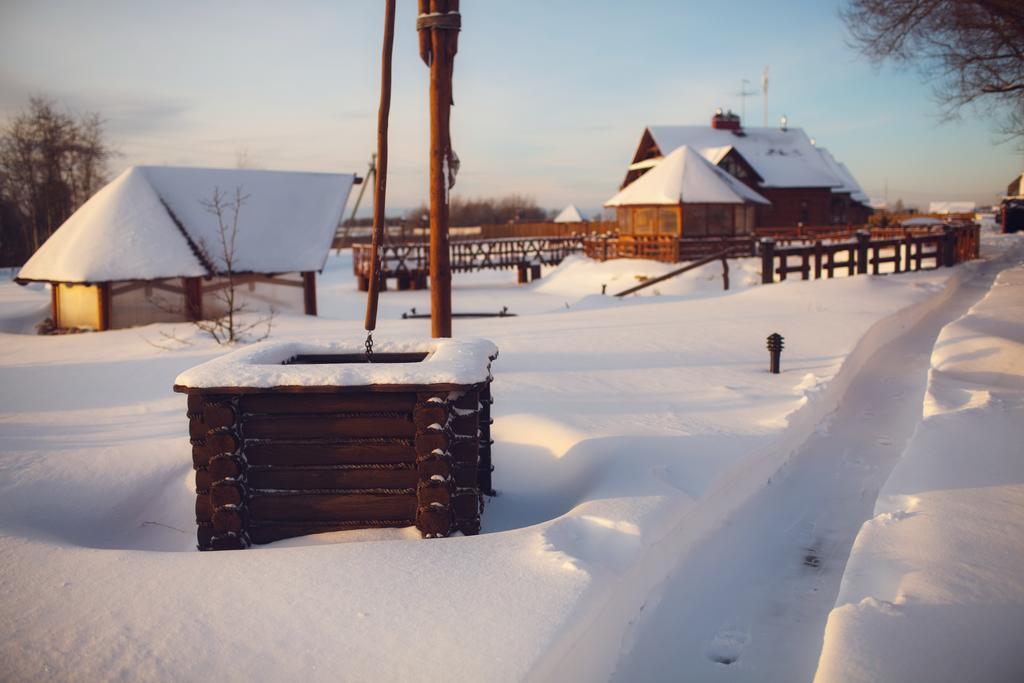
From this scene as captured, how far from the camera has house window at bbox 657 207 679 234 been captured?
31.6 metres

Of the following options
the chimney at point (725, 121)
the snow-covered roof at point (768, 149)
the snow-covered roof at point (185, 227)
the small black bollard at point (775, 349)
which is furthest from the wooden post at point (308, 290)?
the chimney at point (725, 121)

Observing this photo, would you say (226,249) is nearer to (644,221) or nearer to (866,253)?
(866,253)

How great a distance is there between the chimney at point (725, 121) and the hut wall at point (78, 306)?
40.9m

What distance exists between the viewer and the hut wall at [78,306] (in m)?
16.6

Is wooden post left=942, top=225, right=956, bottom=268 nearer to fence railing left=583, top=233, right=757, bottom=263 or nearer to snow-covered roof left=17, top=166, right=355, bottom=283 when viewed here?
fence railing left=583, top=233, right=757, bottom=263

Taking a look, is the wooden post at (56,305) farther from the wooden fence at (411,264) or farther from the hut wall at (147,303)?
the wooden fence at (411,264)

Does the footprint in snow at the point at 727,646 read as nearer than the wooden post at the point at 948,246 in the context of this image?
Yes

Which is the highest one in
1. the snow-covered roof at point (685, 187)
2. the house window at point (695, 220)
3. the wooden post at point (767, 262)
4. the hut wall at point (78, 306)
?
the snow-covered roof at point (685, 187)

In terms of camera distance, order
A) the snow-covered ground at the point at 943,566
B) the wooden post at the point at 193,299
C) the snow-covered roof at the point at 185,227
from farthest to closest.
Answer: the wooden post at the point at 193,299
the snow-covered roof at the point at 185,227
the snow-covered ground at the point at 943,566

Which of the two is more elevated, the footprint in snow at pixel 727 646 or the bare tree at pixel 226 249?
the bare tree at pixel 226 249

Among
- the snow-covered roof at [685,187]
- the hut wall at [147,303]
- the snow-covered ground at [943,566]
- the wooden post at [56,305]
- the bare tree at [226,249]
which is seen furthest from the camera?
the snow-covered roof at [685,187]

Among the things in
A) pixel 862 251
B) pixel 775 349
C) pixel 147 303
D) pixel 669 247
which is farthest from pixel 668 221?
pixel 775 349

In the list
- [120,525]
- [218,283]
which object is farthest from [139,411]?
[218,283]

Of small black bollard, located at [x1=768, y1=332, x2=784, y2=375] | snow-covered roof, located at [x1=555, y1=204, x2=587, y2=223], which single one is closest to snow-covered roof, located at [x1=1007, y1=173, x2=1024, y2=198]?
snow-covered roof, located at [x1=555, y1=204, x2=587, y2=223]
